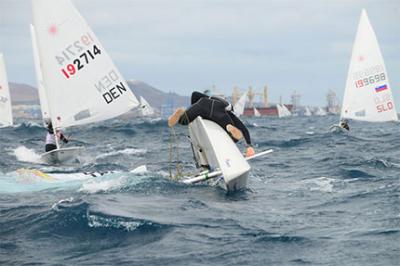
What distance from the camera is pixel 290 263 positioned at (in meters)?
6.92

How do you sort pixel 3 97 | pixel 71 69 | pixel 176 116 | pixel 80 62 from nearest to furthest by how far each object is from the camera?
pixel 176 116 < pixel 71 69 < pixel 80 62 < pixel 3 97

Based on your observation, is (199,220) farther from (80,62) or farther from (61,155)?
(61,155)

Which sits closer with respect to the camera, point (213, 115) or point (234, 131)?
point (234, 131)

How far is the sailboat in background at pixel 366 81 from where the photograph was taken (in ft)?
110

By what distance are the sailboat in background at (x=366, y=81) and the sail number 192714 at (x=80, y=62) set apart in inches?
782

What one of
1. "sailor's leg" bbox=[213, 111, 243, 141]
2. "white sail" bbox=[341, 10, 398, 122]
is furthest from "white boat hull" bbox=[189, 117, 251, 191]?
"white sail" bbox=[341, 10, 398, 122]

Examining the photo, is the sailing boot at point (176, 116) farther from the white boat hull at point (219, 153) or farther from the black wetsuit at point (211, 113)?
the white boat hull at point (219, 153)

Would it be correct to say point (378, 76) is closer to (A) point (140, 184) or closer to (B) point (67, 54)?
(B) point (67, 54)

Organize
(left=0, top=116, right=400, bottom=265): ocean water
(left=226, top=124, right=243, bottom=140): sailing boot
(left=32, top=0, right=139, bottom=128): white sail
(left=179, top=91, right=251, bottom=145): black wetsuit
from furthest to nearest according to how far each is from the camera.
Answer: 1. (left=32, top=0, right=139, bottom=128): white sail
2. (left=179, top=91, right=251, bottom=145): black wetsuit
3. (left=226, top=124, right=243, bottom=140): sailing boot
4. (left=0, top=116, right=400, bottom=265): ocean water

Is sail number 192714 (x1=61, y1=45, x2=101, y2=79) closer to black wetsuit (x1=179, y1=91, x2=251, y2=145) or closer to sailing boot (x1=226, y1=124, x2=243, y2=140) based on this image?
black wetsuit (x1=179, y1=91, x2=251, y2=145)

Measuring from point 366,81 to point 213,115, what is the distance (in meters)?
22.7

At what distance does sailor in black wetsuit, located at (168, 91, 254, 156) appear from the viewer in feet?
40.6

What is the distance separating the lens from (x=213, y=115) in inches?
491

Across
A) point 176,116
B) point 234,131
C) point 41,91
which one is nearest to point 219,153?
point 234,131
